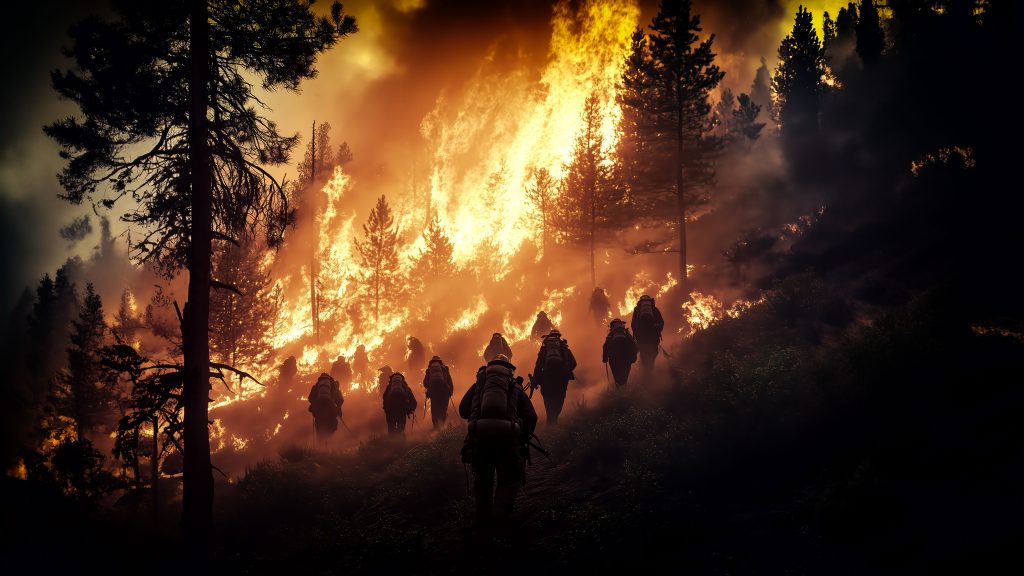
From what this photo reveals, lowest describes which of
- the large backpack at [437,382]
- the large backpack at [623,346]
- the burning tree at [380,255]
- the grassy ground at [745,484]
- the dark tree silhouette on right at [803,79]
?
the grassy ground at [745,484]

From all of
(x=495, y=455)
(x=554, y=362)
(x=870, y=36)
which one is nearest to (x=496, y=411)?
(x=495, y=455)

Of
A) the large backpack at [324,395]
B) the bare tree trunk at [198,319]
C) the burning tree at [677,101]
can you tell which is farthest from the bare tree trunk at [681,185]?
the bare tree trunk at [198,319]

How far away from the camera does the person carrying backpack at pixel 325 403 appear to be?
1778 cm

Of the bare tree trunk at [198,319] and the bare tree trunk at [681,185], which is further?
the bare tree trunk at [681,185]

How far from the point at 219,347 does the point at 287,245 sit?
26.0 meters

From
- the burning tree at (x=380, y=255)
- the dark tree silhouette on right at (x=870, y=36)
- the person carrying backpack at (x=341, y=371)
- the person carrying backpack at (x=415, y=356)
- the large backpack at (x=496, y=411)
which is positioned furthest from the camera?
the dark tree silhouette on right at (x=870, y=36)

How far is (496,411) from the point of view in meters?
6.96

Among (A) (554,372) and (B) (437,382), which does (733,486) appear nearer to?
(A) (554,372)

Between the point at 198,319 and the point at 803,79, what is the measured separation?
54067 mm

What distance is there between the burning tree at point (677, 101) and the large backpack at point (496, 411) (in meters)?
20.8

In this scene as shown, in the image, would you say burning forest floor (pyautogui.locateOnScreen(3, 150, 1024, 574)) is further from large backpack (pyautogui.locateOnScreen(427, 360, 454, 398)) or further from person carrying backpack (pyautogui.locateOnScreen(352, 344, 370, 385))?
person carrying backpack (pyautogui.locateOnScreen(352, 344, 370, 385))

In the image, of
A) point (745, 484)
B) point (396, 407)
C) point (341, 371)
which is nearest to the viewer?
point (745, 484)

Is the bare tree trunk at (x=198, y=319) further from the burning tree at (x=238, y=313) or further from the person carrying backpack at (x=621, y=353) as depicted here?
the burning tree at (x=238, y=313)

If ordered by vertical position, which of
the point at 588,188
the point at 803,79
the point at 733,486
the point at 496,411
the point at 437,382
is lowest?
the point at 733,486
